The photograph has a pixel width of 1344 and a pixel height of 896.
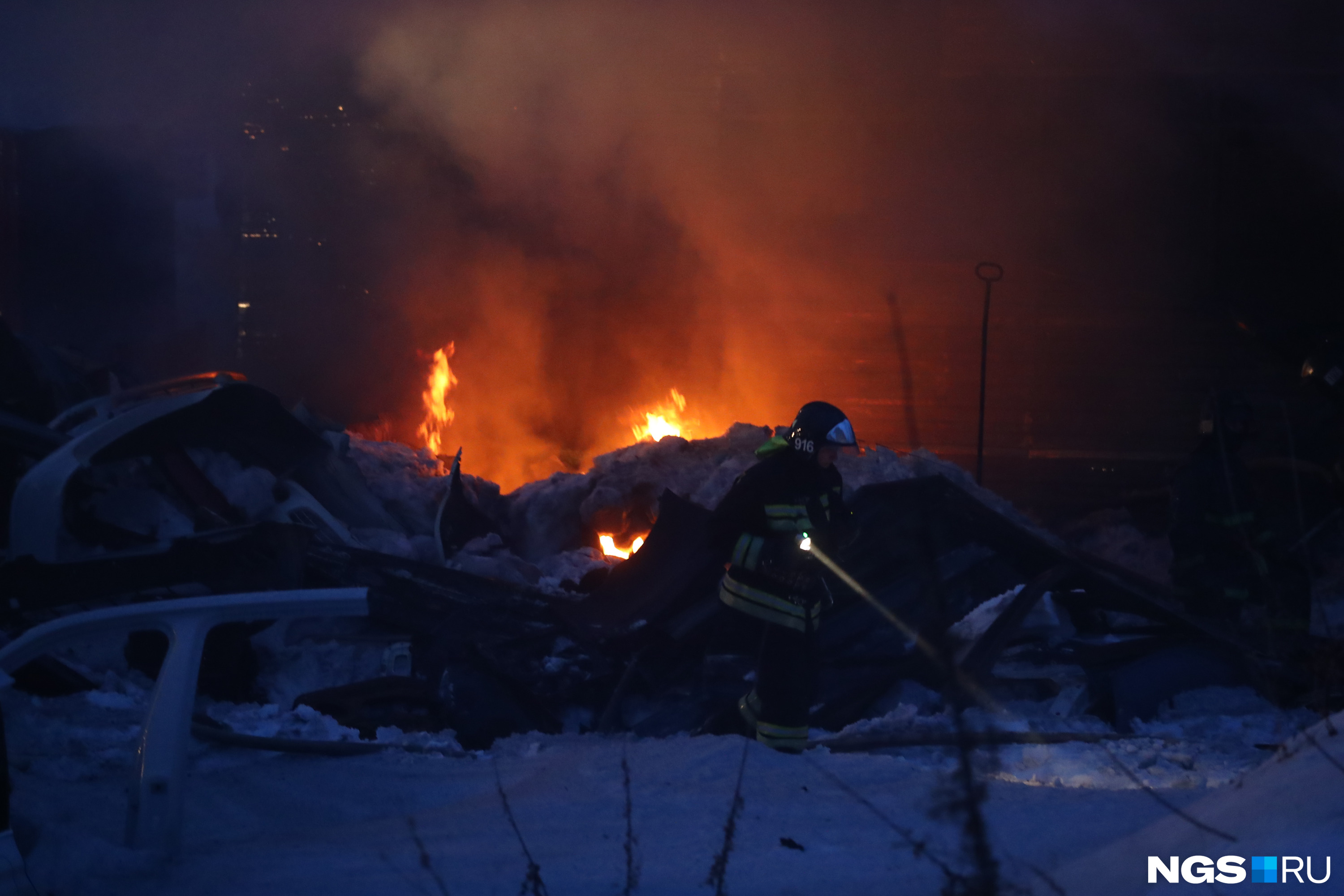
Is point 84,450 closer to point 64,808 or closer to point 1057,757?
point 64,808

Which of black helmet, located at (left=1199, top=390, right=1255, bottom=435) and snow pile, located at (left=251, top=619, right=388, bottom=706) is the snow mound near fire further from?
snow pile, located at (left=251, top=619, right=388, bottom=706)

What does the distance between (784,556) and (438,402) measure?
7736 mm

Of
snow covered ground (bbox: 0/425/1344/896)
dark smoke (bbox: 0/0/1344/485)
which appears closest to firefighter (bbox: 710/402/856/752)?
snow covered ground (bbox: 0/425/1344/896)

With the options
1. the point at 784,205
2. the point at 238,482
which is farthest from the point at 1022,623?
the point at 784,205

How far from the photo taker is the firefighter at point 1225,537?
5676 millimetres

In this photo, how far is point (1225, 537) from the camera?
18.9 ft

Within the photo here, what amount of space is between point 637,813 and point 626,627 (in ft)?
8.84

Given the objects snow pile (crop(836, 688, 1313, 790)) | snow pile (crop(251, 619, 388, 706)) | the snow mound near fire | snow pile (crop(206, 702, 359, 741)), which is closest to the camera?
snow pile (crop(836, 688, 1313, 790))

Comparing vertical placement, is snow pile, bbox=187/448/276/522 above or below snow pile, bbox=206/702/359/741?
above

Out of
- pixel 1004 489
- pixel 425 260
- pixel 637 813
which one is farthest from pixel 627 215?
pixel 637 813

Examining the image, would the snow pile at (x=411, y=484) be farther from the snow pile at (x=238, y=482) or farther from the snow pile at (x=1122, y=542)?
the snow pile at (x=1122, y=542)

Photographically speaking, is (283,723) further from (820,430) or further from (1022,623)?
(1022,623)

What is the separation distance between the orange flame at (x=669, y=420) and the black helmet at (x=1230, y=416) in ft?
19.1

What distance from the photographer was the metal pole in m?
9.76
